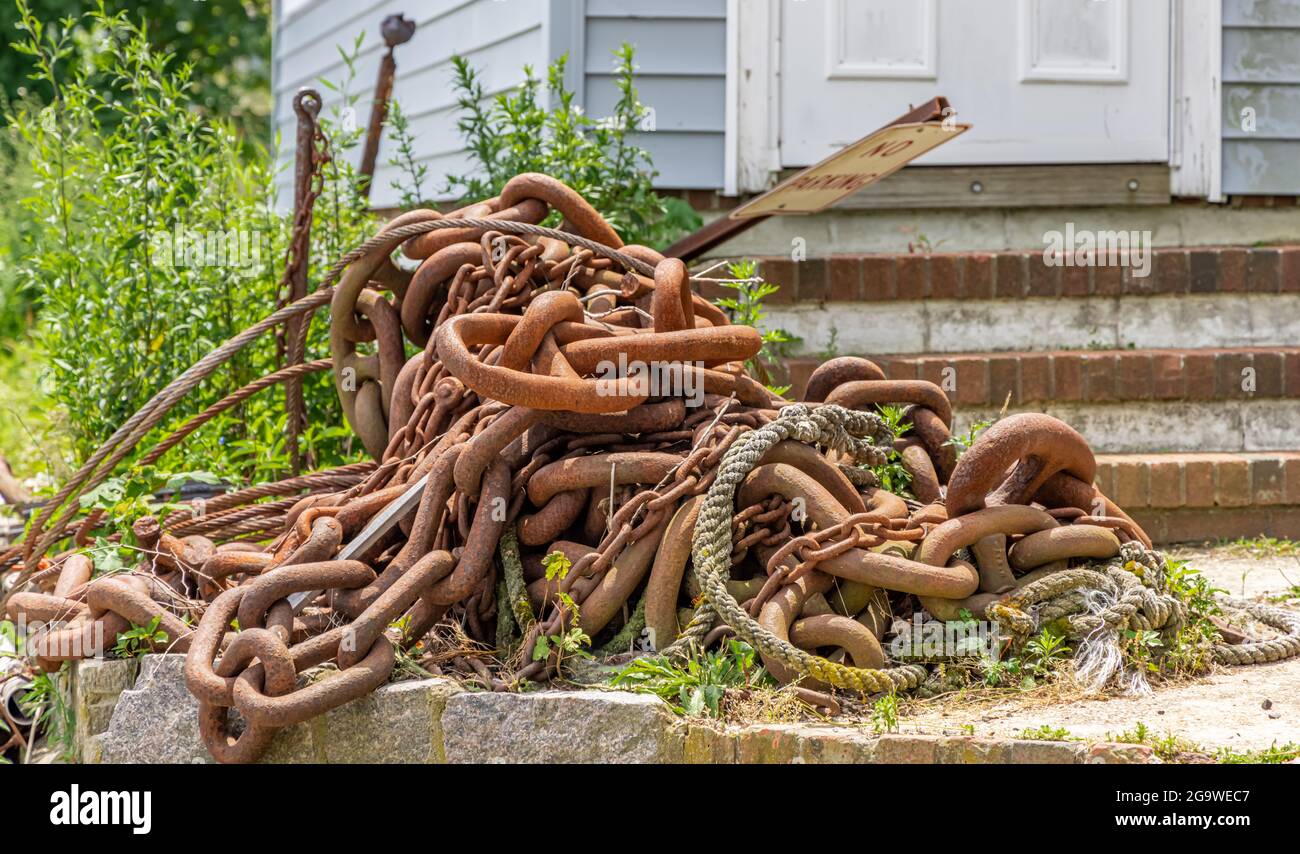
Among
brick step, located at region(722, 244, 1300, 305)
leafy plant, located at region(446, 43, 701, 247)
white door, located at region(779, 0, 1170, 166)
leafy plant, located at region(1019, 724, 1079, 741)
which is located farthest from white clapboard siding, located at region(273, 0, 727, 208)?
leafy plant, located at region(1019, 724, 1079, 741)

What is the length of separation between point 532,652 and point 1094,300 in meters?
3.91

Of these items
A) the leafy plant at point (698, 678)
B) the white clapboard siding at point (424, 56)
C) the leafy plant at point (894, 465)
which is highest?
the white clapboard siding at point (424, 56)

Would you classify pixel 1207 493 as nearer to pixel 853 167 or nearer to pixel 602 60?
pixel 853 167

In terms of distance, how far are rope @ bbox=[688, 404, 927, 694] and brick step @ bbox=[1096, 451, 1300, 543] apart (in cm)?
232

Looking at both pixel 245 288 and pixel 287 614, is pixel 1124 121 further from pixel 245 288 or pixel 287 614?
pixel 287 614

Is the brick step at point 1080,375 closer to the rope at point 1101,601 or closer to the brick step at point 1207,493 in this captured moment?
the brick step at point 1207,493

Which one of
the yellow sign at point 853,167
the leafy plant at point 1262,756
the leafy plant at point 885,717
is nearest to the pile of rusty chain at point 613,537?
the leafy plant at point 885,717

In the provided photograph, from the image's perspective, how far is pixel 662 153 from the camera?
6.19 meters

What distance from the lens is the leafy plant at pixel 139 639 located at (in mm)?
3197

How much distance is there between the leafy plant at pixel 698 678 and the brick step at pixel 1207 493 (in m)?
2.91

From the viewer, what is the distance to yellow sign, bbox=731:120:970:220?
4613 millimetres

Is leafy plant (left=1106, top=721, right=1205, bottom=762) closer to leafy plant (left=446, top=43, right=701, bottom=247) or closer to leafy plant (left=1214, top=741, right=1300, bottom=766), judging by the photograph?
leafy plant (left=1214, top=741, right=1300, bottom=766)

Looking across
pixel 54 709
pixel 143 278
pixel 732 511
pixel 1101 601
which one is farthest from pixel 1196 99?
pixel 54 709

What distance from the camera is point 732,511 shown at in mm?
3002
